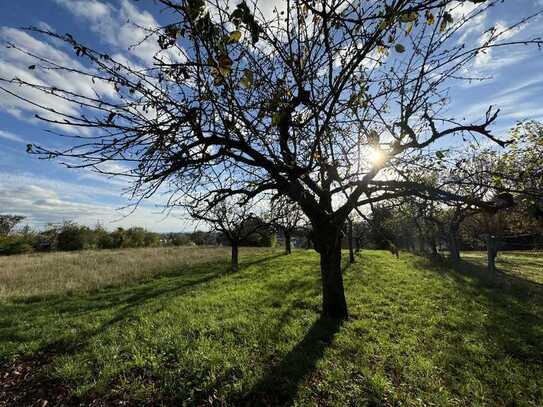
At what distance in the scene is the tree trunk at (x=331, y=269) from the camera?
705cm

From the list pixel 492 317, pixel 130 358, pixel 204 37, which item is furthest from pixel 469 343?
pixel 204 37

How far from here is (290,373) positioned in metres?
4.85

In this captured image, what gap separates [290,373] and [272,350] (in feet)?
2.98

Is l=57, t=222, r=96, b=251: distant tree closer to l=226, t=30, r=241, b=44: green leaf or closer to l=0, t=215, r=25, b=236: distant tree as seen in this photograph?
l=0, t=215, r=25, b=236: distant tree

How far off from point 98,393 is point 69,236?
49341 mm

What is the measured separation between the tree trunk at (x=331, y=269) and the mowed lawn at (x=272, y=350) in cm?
43

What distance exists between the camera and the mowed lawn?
14.5 feet

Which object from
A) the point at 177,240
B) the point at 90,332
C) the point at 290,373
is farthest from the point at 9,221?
the point at 290,373

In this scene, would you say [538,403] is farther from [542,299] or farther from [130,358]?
[542,299]

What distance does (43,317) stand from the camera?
8.40 metres

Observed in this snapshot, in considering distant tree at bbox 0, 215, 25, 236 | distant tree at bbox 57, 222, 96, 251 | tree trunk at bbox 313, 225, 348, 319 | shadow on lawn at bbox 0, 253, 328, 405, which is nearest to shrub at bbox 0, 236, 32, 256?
distant tree at bbox 57, 222, 96, 251

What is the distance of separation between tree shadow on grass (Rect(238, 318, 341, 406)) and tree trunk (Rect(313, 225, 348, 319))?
3.30 feet

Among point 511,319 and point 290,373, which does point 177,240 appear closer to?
point 511,319

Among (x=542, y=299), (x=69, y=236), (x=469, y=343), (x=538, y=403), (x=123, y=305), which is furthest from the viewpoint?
(x=69, y=236)
